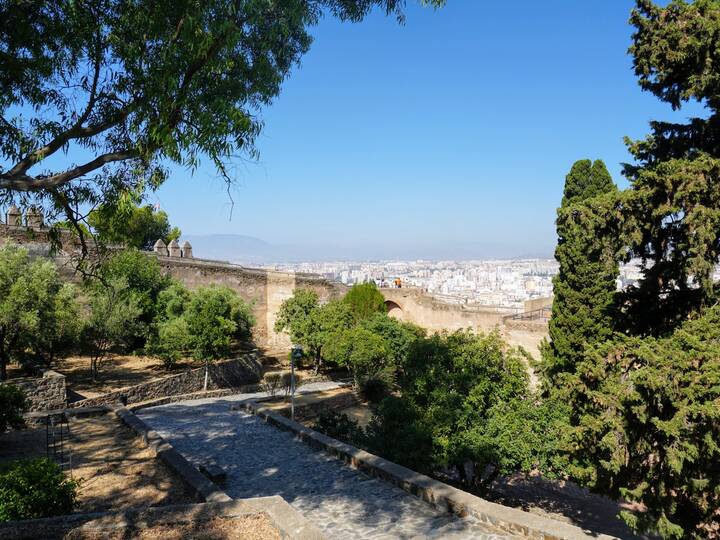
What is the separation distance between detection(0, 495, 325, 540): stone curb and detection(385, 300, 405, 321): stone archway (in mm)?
28467

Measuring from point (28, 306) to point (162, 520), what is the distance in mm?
14055

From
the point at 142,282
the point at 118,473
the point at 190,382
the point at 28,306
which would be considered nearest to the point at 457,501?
the point at 118,473

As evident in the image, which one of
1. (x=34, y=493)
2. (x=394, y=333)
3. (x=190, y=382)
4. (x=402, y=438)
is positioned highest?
(x=34, y=493)

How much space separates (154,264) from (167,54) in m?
22.2

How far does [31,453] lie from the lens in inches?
432

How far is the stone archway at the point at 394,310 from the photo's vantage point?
35.5m

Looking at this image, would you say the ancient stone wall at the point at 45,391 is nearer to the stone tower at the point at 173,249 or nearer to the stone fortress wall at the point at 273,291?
the stone fortress wall at the point at 273,291

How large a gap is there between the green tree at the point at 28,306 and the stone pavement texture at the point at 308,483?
15.4 feet

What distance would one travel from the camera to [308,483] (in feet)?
33.3

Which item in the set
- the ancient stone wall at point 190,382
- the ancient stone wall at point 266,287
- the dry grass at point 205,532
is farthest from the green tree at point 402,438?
the ancient stone wall at point 266,287

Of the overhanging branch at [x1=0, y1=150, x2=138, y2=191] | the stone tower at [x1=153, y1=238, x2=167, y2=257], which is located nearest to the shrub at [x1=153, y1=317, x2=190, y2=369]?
the stone tower at [x1=153, y1=238, x2=167, y2=257]

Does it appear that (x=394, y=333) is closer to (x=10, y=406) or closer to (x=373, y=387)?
(x=373, y=387)

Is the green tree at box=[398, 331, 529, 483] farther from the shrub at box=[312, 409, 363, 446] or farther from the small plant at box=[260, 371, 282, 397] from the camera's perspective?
the small plant at box=[260, 371, 282, 397]

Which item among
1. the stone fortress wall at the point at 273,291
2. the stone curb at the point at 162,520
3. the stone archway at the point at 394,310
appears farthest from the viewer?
the stone archway at the point at 394,310
